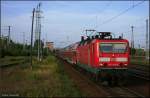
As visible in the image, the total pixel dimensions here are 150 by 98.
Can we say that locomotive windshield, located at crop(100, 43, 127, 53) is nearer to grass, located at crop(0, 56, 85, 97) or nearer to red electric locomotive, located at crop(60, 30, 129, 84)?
red electric locomotive, located at crop(60, 30, 129, 84)

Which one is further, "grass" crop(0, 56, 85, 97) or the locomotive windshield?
the locomotive windshield

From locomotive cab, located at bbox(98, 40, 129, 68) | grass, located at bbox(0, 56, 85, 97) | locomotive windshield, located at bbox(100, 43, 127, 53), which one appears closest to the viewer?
grass, located at bbox(0, 56, 85, 97)

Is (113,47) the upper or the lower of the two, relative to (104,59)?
upper

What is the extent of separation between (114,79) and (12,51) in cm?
8369

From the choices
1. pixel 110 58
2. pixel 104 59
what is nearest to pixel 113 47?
pixel 110 58

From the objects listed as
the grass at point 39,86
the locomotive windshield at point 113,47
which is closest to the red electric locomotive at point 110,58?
the locomotive windshield at point 113,47

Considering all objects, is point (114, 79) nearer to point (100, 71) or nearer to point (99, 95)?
point (100, 71)

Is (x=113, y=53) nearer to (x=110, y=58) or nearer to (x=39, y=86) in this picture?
(x=110, y=58)

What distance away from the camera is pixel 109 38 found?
22797 mm

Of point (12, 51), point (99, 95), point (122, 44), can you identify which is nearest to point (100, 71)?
point (122, 44)

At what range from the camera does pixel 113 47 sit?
2192 cm

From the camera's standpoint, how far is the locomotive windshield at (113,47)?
21875mm

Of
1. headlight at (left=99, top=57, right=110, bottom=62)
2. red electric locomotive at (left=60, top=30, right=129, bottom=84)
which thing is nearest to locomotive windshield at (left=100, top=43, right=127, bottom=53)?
red electric locomotive at (left=60, top=30, right=129, bottom=84)

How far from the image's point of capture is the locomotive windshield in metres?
21.9
